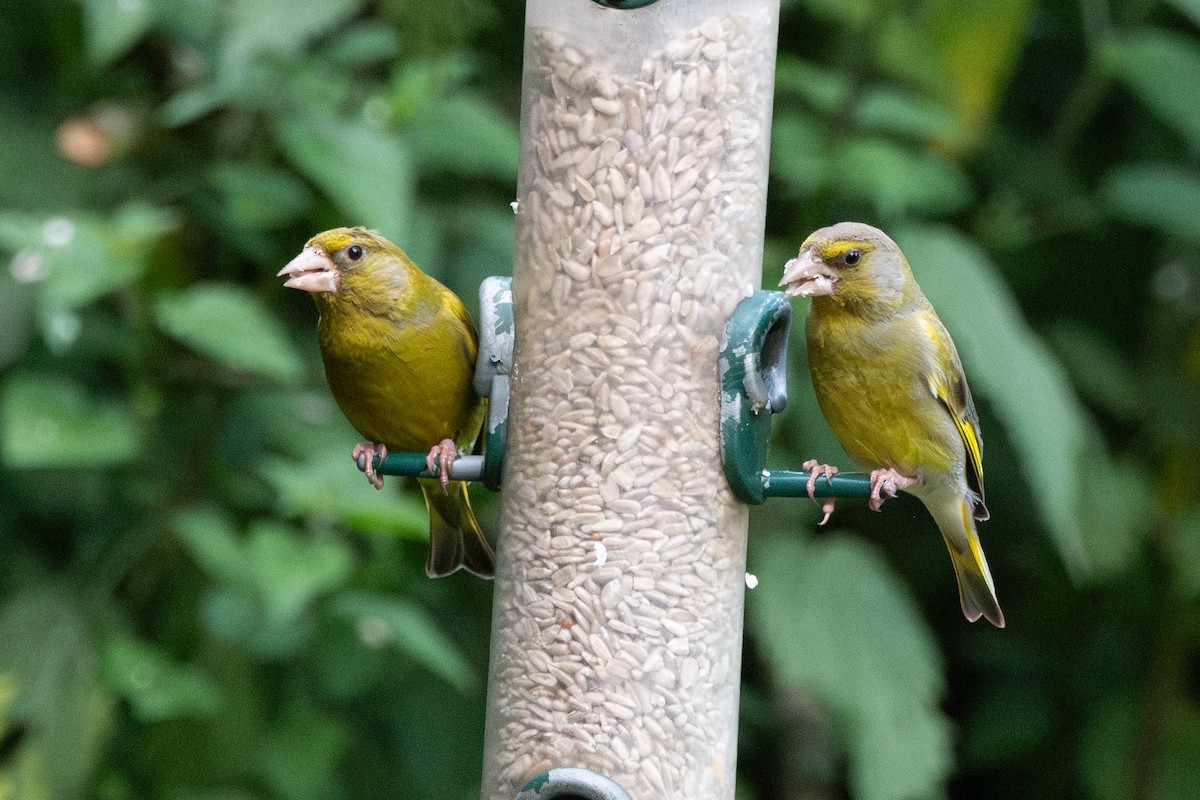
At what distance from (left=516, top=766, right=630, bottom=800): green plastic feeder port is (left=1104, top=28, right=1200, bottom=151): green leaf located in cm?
298

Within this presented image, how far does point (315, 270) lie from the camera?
11.8 feet

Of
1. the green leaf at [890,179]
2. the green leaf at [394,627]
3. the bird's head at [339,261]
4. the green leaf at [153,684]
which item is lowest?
the green leaf at [153,684]

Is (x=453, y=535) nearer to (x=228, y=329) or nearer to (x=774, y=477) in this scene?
(x=228, y=329)

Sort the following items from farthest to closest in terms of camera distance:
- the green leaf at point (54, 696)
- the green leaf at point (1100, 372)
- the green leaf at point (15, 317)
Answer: the green leaf at point (1100, 372)
the green leaf at point (15, 317)
the green leaf at point (54, 696)

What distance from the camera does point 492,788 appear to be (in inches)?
122

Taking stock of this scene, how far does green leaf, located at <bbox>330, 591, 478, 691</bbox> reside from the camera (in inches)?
160

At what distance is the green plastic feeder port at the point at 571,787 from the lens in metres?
2.92

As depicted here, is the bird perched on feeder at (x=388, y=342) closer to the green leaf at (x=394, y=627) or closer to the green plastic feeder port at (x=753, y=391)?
the green leaf at (x=394, y=627)

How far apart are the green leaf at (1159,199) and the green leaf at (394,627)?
237cm

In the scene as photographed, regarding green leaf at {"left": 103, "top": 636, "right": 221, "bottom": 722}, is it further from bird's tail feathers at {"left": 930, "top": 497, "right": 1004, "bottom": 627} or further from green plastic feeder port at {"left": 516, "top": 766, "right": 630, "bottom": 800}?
bird's tail feathers at {"left": 930, "top": 497, "right": 1004, "bottom": 627}

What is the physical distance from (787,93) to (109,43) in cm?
204

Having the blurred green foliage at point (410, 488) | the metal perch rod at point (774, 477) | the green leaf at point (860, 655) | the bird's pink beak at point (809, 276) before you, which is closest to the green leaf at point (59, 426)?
the blurred green foliage at point (410, 488)

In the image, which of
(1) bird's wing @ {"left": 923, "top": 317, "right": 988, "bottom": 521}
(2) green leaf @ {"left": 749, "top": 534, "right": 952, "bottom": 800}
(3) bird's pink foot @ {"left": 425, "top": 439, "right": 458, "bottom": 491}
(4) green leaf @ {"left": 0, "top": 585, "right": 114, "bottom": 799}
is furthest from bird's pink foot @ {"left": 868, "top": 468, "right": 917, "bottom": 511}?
(4) green leaf @ {"left": 0, "top": 585, "right": 114, "bottom": 799}

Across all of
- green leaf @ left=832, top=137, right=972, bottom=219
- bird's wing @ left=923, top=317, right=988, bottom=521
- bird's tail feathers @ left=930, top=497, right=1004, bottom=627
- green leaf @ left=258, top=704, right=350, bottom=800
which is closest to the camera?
bird's wing @ left=923, top=317, right=988, bottom=521
